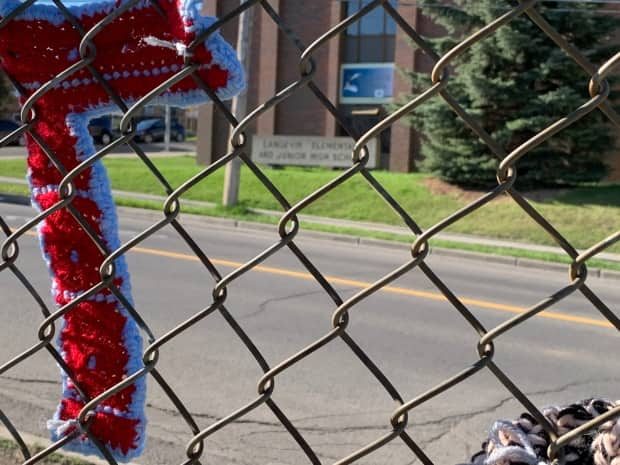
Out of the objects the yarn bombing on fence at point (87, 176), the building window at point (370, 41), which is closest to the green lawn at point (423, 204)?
the building window at point (370, 41)

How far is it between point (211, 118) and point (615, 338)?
23.7 m

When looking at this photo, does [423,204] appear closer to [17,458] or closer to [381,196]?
[17,458]

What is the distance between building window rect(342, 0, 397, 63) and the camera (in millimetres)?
27391

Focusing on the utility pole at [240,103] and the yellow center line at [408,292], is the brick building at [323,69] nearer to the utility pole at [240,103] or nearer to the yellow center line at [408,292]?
the utility pole at [240,103]

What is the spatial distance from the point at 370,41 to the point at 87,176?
26.9 metres

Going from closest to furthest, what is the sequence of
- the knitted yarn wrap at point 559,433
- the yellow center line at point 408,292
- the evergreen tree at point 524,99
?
the knitted yarn wrap at point 559,433 → the yellow center line at point 408,292 → the evergreen tree at point 524,99

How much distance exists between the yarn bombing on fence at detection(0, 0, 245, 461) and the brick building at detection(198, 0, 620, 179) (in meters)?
24.4

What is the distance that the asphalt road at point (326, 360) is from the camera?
14.5 ft

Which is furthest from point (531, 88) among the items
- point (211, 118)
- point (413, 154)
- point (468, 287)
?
point (211, 118)

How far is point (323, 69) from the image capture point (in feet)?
94.6

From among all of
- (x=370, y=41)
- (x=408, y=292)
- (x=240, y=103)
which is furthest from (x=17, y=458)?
(x=370, y=41)

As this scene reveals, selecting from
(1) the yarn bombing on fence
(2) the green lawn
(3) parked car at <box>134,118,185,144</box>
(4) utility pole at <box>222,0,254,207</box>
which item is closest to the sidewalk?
(2) the green lawn

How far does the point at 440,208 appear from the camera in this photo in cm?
1683

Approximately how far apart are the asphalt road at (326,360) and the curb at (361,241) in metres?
2.04
